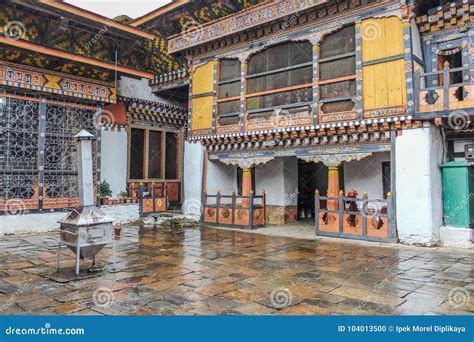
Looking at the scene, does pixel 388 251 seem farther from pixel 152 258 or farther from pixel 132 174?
pixel 132 174

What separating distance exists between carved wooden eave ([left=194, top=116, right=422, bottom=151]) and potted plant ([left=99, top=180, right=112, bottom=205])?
343 cm

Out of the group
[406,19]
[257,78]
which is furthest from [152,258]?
[406,19]

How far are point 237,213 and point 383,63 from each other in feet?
20.1

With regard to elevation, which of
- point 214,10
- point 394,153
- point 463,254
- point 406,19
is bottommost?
point 463,254

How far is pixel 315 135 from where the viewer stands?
10.6 metres

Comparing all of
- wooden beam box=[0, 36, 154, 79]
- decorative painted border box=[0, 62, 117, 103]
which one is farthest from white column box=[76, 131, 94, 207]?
decorative painted border box=[0, 62, 117, 103]

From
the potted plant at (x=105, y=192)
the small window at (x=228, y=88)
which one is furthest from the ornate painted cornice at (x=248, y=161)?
the potted plant at (x=105, y=192)

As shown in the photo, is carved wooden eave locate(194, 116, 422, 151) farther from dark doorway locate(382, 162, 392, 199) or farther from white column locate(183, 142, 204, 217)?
dark doorway locate(382, 162, 392, 199)

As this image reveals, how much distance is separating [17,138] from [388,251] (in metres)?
10.2

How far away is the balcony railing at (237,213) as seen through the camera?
11.9 metres

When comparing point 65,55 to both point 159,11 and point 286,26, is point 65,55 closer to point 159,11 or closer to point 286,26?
point 159,11

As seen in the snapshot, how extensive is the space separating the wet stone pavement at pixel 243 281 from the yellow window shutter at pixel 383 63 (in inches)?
144

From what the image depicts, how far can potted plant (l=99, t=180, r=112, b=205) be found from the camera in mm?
12640

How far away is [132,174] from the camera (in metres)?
14.5
